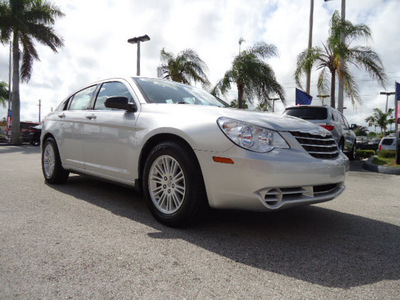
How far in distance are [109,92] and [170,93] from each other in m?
0.85

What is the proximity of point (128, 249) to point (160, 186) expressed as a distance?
2.73 feet

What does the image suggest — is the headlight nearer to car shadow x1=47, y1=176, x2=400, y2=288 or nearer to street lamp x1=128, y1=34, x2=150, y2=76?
car shadow x1=47, y1=176, x2=400, y2=288

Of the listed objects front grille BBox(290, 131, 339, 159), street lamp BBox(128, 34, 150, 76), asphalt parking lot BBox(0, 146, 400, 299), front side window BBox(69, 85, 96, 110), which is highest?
street lamp BBox(128, 34, 150, 76)

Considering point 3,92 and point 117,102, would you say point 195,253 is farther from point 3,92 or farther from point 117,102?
point 3,92

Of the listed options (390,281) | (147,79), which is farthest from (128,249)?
(147,79)

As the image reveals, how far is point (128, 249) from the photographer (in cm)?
253

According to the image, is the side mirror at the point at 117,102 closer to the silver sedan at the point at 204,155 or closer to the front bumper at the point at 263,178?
the silver sedan at the point at 204,155

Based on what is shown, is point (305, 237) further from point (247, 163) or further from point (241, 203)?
point (247, 163)

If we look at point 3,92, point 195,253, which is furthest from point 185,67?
point 3,92

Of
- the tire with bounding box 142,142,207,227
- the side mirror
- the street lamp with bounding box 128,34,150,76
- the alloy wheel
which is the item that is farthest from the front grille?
the street lamp with bounding box 128,34,150,76

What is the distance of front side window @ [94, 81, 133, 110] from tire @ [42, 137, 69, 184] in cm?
122

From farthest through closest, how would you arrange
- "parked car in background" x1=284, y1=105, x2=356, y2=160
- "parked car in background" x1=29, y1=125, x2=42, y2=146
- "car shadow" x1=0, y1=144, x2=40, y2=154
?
"parked car in background" x1=29, y1=125, x2=42, y2=146 < "car shadow" x1=0, y1=144, x2=40, y2=154 < "parked car in background" x1=284, y1=105, x2=356, y2=160

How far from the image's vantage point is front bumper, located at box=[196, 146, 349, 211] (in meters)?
2.64

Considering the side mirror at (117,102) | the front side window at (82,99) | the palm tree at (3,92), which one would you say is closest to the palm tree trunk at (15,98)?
the front side window at (82,99)
